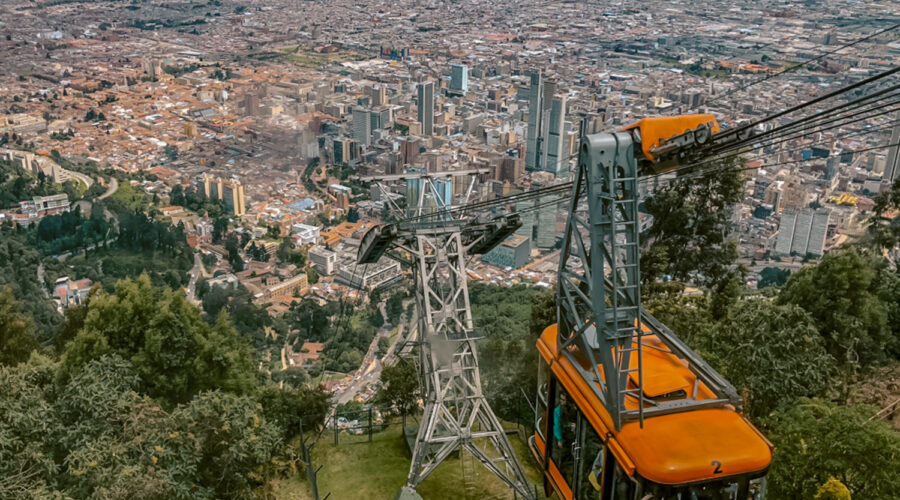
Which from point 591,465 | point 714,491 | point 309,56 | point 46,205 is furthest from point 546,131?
point 309,56

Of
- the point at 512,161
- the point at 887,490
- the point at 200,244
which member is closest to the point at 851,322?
the point at 887,490

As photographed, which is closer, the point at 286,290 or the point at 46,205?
the point at 286,290

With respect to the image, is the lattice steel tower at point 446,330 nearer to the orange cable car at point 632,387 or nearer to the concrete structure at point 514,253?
the orange cable car at point 632,387

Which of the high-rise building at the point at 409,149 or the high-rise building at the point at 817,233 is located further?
the high-rise building at the point at 409,149

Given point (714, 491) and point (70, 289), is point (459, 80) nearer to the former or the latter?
point (70, 289)

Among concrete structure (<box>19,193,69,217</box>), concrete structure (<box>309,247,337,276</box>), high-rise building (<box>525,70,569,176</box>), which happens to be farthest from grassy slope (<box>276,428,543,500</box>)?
concrete structure (<box>19,193,69,217</box>)

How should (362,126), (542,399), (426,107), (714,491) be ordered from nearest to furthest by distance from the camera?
(714,491), (542,399), (362,126), (426,107)

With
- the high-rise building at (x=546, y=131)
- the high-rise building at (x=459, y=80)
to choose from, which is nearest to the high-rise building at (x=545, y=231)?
the high-rise building at (x=546, y=131)

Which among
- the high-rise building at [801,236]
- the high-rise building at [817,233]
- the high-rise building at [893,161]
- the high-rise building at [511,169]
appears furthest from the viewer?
the high-rise building at [511,169]

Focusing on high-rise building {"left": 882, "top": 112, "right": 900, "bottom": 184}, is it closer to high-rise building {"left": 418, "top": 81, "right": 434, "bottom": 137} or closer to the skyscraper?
the skyscraper
